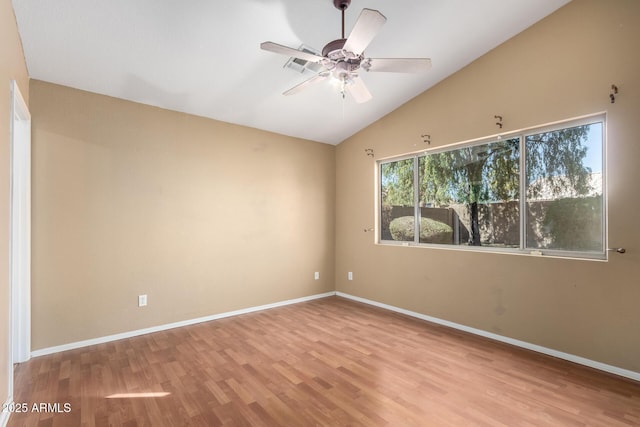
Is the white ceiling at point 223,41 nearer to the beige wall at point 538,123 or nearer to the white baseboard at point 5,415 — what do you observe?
the beige wall at point 538,123

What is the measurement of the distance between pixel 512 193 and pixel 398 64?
198 cm

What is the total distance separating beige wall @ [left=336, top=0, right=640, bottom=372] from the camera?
249cm

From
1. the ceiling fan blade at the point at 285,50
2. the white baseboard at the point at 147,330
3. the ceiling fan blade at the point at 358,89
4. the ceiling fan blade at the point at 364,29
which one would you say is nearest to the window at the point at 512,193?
the ceiling fan blade at the point at 358,89

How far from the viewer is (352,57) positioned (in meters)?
2.05

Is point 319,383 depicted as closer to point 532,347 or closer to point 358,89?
point 532,347

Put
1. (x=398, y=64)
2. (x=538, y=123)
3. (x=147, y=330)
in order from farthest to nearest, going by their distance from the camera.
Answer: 1. (x=147, y=330)
2. (x=538, y=123)
3. (x=398, y=64)

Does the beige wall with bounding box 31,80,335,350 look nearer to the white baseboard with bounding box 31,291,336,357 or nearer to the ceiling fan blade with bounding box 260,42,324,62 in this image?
the white baseboard with bounding box 31,291,336,357

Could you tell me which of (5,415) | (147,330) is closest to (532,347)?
(147,330)

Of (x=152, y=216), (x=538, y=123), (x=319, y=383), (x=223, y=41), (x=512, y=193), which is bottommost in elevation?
(x=319, y=383)

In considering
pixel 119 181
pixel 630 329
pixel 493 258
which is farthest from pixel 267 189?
pixel 630 329

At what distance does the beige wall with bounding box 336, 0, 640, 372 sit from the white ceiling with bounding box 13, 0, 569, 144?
283 mm

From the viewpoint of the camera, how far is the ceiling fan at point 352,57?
1.75 m

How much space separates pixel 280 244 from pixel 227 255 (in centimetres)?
84

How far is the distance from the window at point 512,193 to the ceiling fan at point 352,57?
1.69 metres
